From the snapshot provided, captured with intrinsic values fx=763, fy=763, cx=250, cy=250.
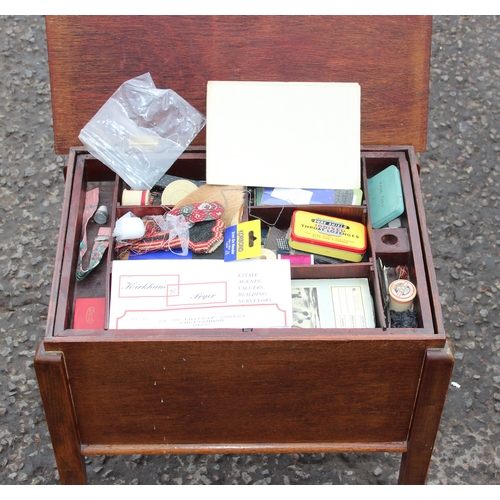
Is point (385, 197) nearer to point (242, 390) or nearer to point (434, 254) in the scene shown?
point (242, 390)

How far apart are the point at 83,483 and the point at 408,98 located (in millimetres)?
1225

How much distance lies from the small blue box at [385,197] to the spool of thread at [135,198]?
527mm

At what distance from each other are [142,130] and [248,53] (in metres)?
0.33

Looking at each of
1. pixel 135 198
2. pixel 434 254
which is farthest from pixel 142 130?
pixel 434 254

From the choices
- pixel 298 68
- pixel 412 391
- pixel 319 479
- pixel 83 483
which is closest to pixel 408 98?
pixel 298 68

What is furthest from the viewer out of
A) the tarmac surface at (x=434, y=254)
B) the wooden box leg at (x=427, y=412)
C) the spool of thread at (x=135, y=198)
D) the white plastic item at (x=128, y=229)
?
the tarmac surface at (x=434, y=254)

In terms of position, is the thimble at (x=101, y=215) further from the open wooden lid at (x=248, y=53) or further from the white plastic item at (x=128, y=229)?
the open wooden lid at (x=248, y=53)

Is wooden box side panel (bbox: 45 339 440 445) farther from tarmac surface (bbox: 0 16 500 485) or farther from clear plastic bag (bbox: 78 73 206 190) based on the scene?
clear plastic bag (bbox: 78 73 206 190)

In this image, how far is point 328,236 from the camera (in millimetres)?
1729

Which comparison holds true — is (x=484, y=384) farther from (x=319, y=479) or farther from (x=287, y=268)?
(x=287, y=268)

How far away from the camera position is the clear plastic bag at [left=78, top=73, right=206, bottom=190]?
1.88 meters

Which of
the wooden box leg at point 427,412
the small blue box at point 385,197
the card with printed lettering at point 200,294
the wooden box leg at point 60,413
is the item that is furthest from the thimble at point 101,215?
the wooden box leg at point 427,412

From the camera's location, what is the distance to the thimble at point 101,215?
185 centimetres

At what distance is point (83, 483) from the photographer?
1803mm
